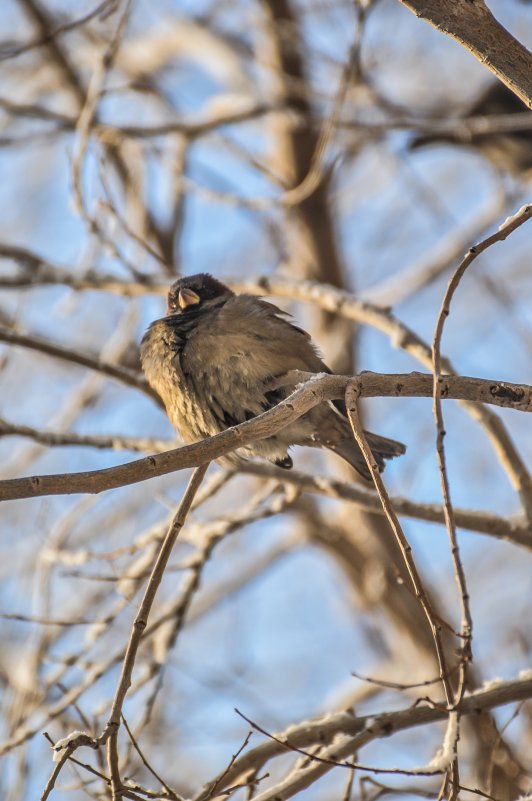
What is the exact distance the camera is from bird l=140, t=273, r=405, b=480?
3340 mm

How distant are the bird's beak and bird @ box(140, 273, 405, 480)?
33 cm

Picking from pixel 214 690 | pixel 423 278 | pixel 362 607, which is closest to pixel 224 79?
pixel 423 278

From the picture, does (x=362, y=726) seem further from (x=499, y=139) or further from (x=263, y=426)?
(x=499, y=139)

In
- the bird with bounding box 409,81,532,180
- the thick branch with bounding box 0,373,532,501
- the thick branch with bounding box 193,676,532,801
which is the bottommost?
the thick branch with bounding box 193,676,532,801

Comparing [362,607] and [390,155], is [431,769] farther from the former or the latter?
[390,155]

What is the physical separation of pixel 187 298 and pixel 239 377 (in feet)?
2.55

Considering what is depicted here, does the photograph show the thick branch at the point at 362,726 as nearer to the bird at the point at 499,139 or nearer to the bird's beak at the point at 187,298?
the bird's beak at the point at 187,298

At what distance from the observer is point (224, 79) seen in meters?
7.55

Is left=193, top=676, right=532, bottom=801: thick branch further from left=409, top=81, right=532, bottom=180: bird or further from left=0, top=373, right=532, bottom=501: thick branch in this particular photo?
left=409, top=81, right=532, bottom=180: bird

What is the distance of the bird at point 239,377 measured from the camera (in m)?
3.34

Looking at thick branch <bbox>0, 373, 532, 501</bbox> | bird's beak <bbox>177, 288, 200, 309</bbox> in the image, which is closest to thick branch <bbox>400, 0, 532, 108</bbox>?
Answer: thick branch <bbox>0, 373, 532, 501</bbox>

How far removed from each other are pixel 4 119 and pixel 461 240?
3.27 metres

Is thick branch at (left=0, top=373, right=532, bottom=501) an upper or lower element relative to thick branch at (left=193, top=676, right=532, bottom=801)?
upper

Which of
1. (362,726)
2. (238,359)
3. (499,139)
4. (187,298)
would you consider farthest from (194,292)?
(499,139)
